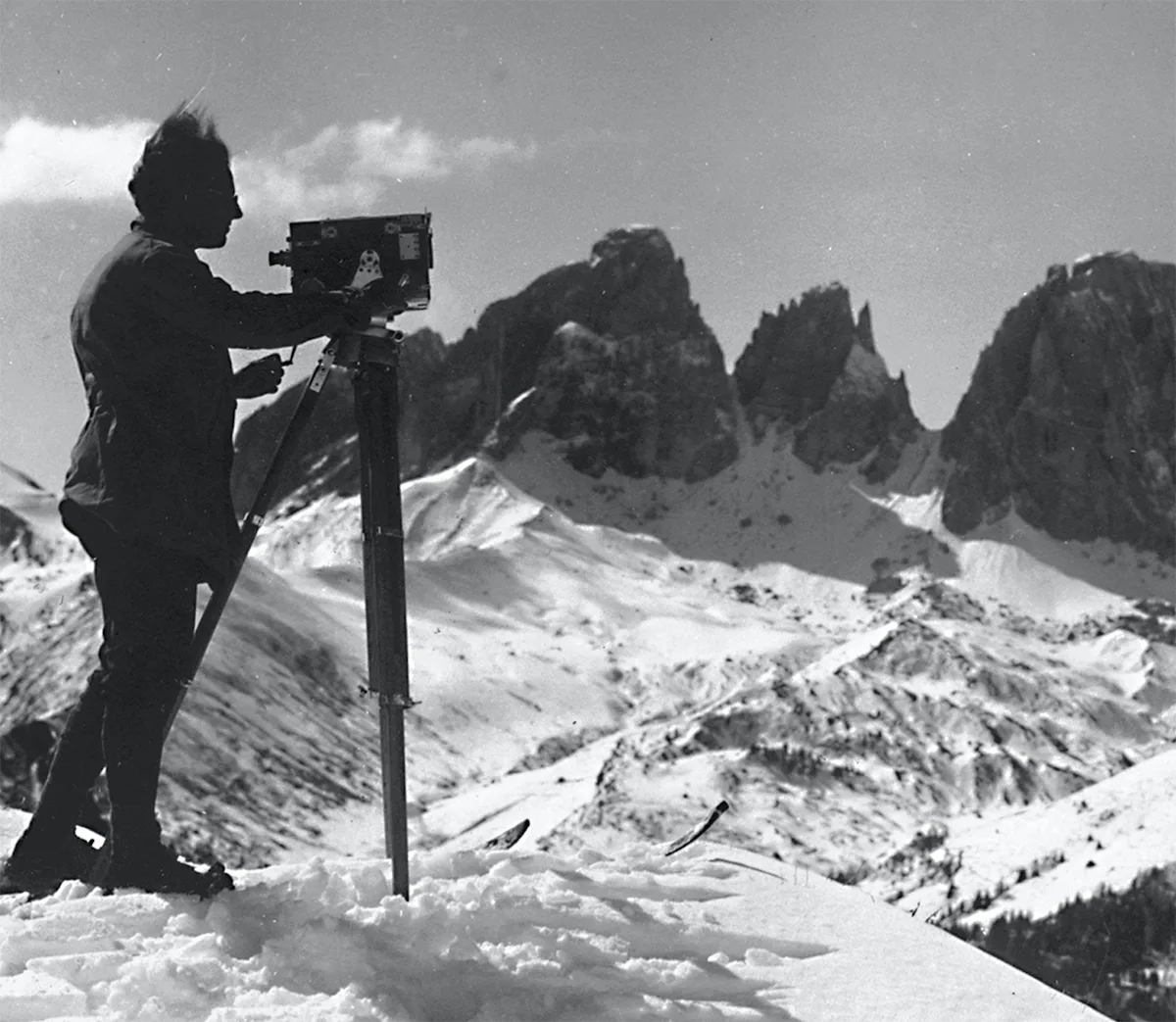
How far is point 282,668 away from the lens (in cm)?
7738

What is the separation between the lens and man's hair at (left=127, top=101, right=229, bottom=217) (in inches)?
256

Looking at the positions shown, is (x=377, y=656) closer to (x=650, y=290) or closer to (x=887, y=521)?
(x=887, y=521)

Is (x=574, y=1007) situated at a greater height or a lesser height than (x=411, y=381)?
lesser

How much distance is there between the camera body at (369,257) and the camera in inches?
255

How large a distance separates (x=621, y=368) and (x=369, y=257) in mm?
137860

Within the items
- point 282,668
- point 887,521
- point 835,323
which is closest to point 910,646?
point 282,668

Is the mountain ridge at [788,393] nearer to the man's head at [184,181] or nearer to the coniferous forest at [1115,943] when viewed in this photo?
the coniferous forest at [1115,943]

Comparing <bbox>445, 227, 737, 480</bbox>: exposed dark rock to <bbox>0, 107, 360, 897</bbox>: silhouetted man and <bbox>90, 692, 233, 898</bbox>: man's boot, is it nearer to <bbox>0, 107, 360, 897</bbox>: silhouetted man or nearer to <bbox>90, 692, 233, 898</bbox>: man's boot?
<bbox>0, 107, 360, 897</bbox>: silhouetted man

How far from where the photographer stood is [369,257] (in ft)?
21.3

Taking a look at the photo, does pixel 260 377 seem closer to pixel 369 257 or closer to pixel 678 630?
pixel 369 257

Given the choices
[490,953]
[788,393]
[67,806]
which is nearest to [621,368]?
[788,393]

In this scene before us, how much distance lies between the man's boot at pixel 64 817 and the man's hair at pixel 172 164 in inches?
Result: 70.9

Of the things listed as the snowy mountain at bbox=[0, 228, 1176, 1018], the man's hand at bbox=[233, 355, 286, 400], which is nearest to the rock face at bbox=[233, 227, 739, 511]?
the snowy mountain at bbox=[0, 228, 1176, 1018]

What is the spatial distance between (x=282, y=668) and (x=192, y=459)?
72.5m
